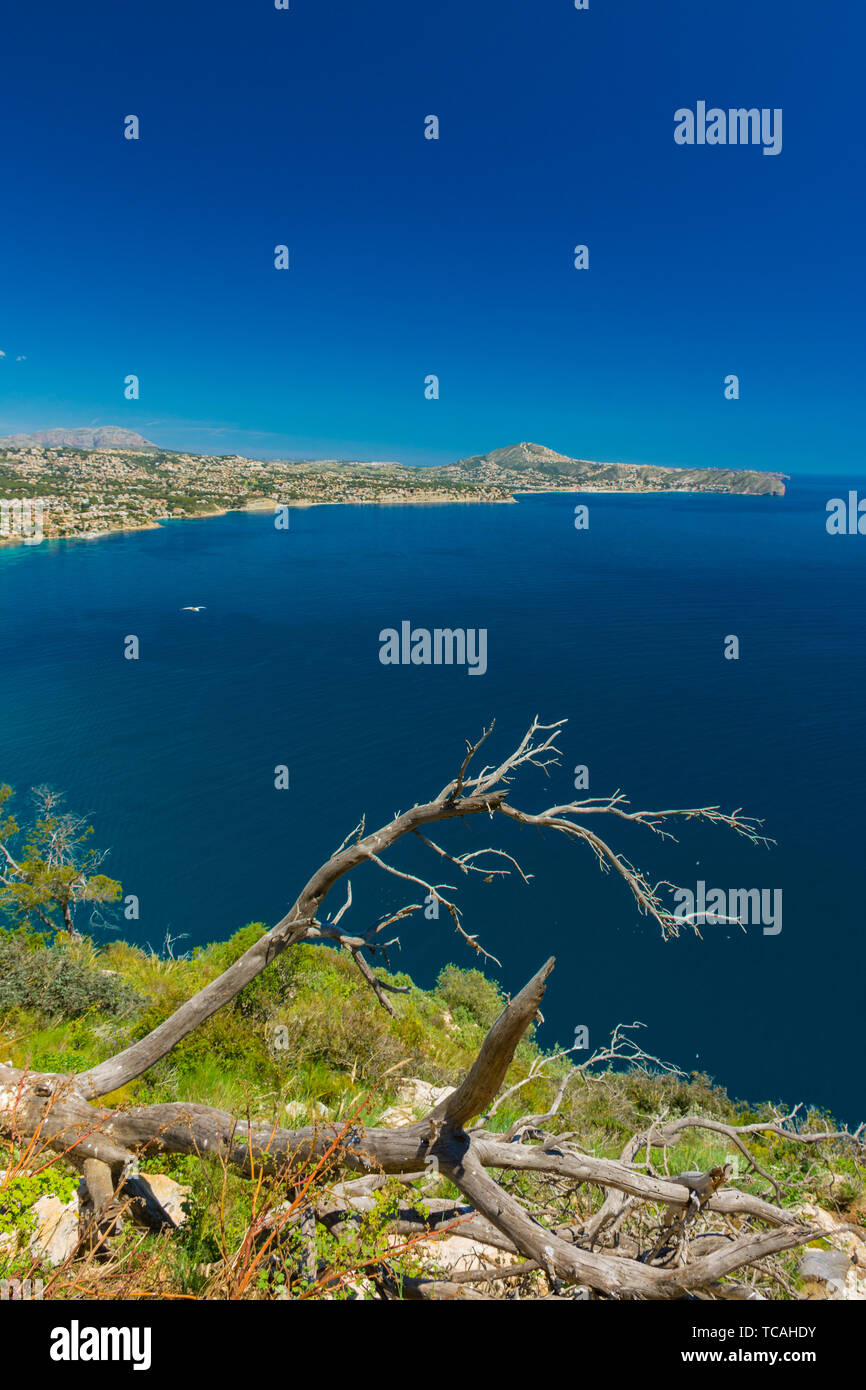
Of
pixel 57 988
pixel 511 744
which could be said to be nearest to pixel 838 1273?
pixel 57 988

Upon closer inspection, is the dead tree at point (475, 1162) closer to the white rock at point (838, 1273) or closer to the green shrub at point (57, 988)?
the white rock at point (838, 1273)

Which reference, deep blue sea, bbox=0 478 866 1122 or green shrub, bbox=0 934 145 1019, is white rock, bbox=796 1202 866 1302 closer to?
deep blue sea, bbox=0 478 866 1122

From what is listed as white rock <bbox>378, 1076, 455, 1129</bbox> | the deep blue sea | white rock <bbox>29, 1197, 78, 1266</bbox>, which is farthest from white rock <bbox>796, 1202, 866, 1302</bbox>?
the deep blue sea

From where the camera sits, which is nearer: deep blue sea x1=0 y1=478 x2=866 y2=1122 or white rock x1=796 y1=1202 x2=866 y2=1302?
white rock x1=796 y1=1202 x2=866 y2=1302

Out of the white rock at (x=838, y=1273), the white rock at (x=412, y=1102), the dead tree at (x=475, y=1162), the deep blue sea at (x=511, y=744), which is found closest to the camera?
the dead tree at (x=475, y=1162)

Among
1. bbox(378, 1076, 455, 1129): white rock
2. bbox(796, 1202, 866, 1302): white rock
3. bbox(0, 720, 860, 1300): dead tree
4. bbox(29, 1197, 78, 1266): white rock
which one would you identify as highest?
bbox(0, 720, 860, 1300): dead tree

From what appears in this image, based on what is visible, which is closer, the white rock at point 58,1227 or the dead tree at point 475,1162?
the dead tree at point 475,1162

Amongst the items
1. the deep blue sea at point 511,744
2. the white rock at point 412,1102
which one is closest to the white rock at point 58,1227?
the white rock at point 412,1102

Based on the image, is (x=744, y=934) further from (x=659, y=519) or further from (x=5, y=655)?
(x=659, y=519)

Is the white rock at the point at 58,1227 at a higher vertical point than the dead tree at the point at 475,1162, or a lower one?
lower
